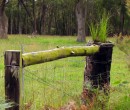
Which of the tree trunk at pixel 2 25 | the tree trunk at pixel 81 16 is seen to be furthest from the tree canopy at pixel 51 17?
the tree trunk at pixel 81 16

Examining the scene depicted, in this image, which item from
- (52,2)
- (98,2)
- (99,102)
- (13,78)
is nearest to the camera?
(13,78)

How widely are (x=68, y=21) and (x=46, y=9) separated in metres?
3.97

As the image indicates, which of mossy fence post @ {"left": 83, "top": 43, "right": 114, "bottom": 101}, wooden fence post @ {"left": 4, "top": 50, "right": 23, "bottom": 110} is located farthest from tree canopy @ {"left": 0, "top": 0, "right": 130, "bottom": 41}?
wooden fence post @ {"left": 4, "top": 50, "right": 23, "bottom": 110}

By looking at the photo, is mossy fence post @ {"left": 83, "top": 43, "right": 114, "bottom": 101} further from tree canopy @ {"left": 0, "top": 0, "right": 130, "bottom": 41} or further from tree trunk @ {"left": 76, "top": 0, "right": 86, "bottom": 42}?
tree canopy @ {"left": 0, "top": 0, "right": 130, "bottom": 41}

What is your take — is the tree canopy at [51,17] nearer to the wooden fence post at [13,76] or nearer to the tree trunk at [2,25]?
the tree trunk at [2,25]

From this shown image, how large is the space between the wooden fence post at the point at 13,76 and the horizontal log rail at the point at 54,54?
7.1 inches

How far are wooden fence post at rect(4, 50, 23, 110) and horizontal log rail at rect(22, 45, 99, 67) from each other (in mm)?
181

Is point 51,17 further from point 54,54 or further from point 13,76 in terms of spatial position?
point 13,76

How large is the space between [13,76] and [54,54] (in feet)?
3.18

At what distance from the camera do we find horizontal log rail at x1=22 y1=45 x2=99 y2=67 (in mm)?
4723

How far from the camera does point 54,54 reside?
5.29 m

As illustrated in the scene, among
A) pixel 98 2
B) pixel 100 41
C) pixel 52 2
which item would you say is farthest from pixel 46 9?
pixel 100 41

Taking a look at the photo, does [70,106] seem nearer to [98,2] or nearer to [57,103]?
[57,103]

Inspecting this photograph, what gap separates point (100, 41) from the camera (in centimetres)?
630
